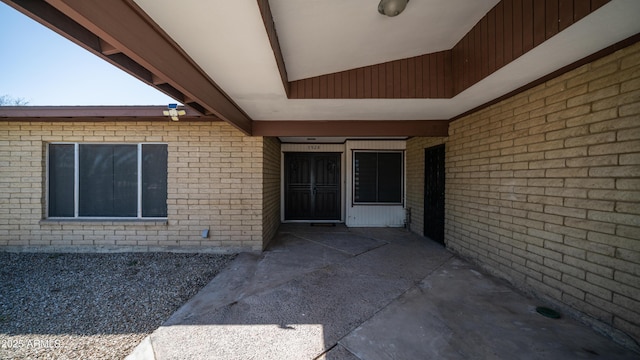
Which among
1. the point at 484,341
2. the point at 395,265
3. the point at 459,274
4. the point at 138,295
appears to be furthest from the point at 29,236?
the point at 459,274

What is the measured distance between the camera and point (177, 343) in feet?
6.67

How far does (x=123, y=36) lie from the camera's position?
55.8 inches

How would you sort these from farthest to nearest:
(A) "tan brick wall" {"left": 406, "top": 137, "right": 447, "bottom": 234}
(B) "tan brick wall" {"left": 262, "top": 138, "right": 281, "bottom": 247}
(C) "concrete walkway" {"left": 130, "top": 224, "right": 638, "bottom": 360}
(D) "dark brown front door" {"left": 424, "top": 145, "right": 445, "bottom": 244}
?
(A) "tan brick wall" {"left": 406, "top": 137, "right": 447, "bottom": 234}, (D) "dark brown front door" {"left": 424, "top": 145, "right": 445, "bottom": 244}, (B) "tan brick wall" {"left": 262, "top": 138, "right": 281, "bottom": 247}, (C) "concrete walkway" {"left": 130, "top": 224, "right": 638, "bottom": 360}

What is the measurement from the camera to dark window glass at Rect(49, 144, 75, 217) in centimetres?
444

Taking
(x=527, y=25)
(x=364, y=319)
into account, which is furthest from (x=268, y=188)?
(x=527, y=25)

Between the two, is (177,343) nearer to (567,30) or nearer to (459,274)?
(459,274)

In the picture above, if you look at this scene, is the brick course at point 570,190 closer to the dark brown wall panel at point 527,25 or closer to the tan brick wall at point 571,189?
the tan brick wall at point 571,189

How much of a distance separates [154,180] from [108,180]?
0.87m

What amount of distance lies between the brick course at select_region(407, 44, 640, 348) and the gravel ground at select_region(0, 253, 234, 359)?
4.17 metres

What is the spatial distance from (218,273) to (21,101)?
482 inches

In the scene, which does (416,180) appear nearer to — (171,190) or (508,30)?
(508,30)

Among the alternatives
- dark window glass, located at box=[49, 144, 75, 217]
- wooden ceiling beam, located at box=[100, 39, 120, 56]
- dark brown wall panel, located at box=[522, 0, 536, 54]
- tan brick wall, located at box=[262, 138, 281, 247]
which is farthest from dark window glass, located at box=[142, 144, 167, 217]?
dark brown wall panel, located at box=[522, 0, 536, 54]

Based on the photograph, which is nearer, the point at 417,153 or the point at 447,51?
the point at 447,51

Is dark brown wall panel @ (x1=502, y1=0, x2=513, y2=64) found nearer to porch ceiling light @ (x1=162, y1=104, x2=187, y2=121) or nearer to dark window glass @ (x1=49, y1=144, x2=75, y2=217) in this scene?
porch ceiling light @ (x1=162, y1=104, x2=187, y2=121)
